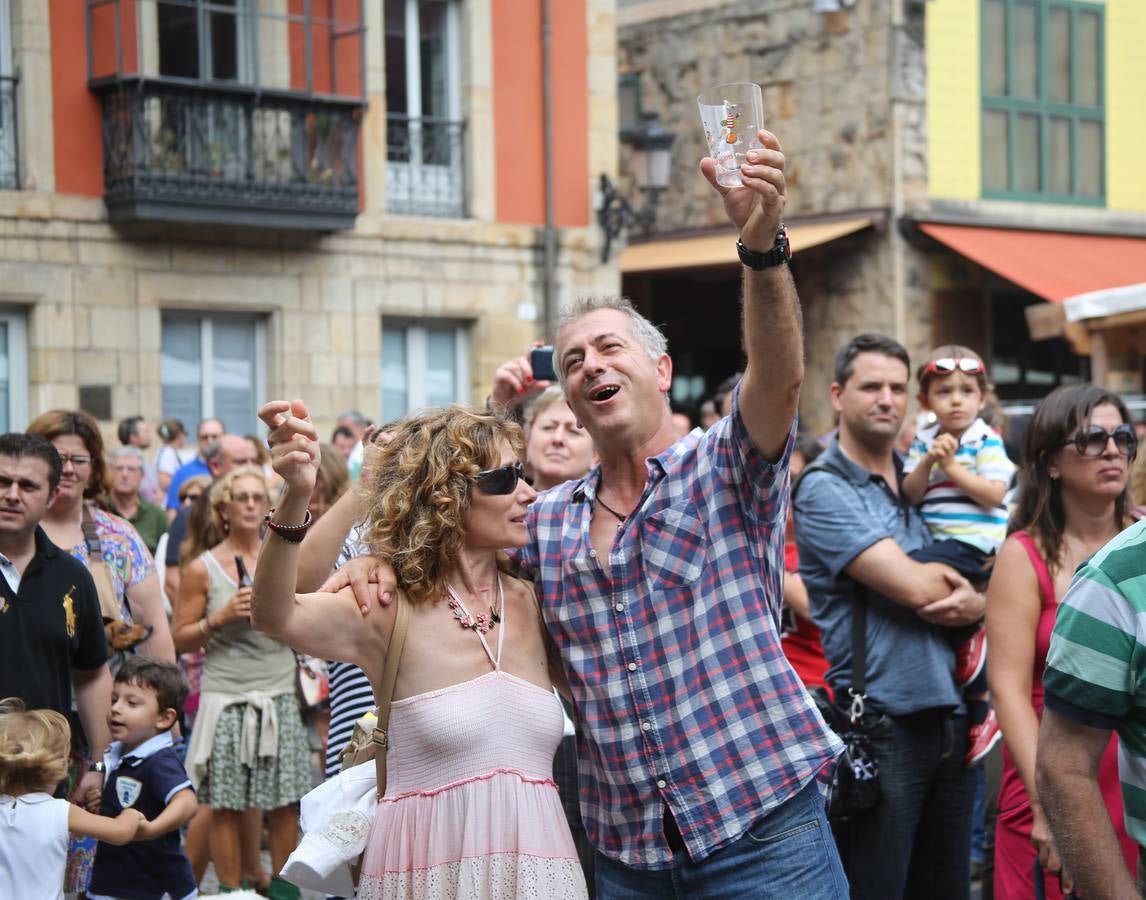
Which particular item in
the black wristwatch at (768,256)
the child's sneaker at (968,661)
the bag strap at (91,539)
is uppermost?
the black wristwatch at (768,256)

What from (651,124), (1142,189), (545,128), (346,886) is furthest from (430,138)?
(346,886)

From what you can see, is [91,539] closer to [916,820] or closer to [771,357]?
[916,820]

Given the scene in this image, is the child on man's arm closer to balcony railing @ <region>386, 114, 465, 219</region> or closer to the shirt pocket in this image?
the shirt pocket

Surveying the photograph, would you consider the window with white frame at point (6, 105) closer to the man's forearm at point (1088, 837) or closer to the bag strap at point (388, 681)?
the bag strap at point (388, 681)

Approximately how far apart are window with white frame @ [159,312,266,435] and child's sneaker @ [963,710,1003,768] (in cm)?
1187

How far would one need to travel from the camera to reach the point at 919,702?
4.98m

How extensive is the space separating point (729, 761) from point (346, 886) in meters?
0.98

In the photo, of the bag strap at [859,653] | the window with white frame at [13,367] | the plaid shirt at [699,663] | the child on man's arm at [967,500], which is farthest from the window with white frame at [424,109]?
the plaid shirt at [699,663]

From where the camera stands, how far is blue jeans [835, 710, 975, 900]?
4957 mm

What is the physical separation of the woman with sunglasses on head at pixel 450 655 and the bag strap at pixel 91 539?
2.71 metres

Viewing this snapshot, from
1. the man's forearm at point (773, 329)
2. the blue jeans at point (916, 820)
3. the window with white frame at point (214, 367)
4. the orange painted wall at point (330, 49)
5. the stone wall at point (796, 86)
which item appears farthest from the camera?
the stone wall at point (796, 86)

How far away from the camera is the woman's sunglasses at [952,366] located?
605 cm

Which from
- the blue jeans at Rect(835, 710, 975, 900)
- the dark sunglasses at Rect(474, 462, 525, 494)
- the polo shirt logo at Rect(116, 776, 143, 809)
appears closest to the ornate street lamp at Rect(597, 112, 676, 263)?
the polo shirt logo at Rect(116, 776, 143, 809)

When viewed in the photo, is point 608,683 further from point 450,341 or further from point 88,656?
point 450,341
